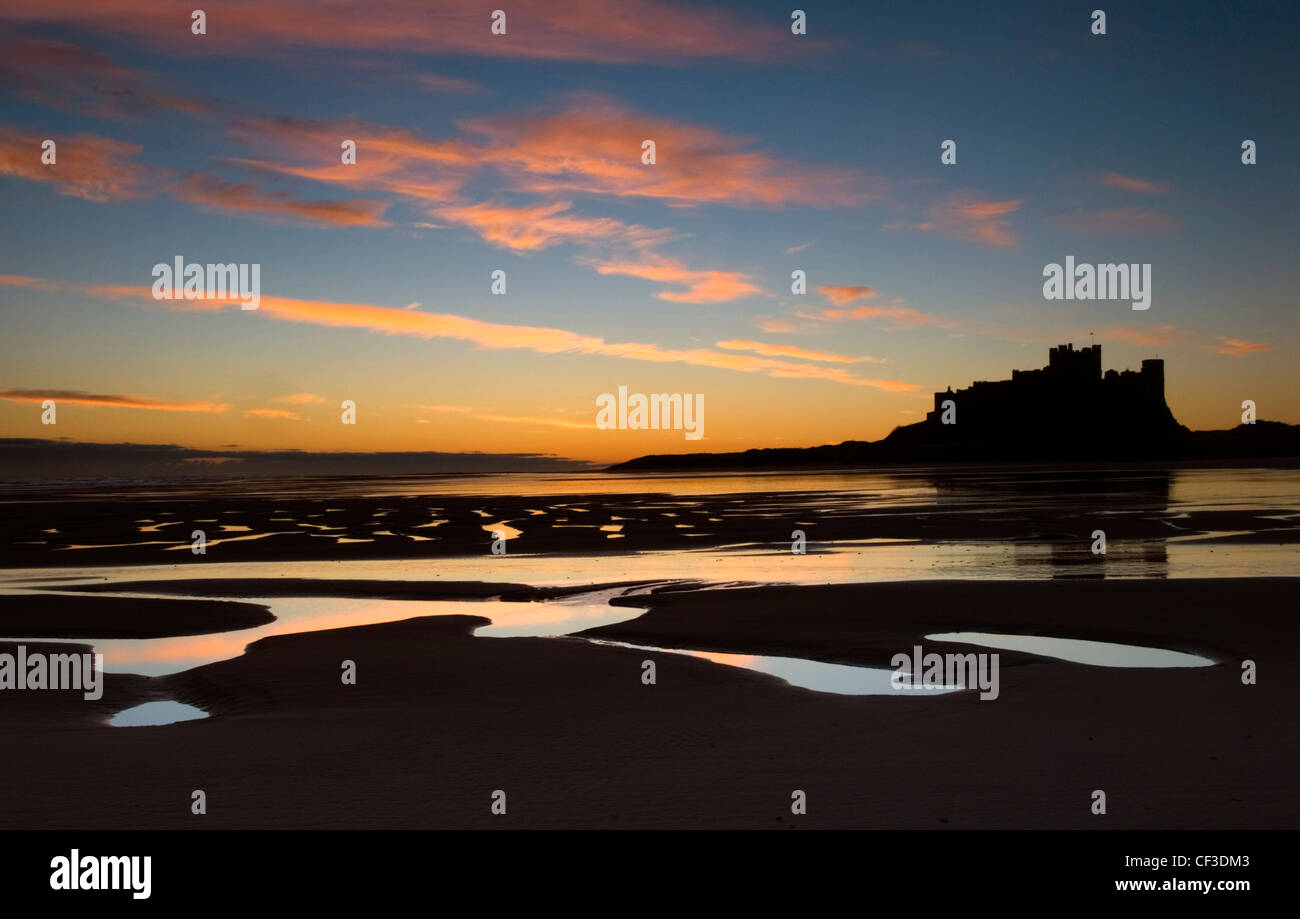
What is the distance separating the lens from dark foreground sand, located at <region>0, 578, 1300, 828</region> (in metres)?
7.23

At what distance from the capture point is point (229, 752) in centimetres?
891

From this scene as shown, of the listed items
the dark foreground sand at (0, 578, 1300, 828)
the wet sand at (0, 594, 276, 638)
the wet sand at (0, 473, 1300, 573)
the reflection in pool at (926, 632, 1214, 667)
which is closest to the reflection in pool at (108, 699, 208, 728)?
the dark foreground sand at (0, 578, 1300, 828)

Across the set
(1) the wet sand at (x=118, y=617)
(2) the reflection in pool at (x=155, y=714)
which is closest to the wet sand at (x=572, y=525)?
(1) the wet sand at (x=118, y=617)

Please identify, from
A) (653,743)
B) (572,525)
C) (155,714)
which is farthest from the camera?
(572,525)

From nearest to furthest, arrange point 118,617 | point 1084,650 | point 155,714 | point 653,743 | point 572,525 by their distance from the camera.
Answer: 1. point 653,743
2. point 155,714
3. point 1084,650
4. point 118,617
5. point 572,525

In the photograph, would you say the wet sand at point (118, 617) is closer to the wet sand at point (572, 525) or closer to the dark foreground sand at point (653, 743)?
the dark foreground sand at point (653, 743)

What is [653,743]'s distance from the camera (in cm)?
917

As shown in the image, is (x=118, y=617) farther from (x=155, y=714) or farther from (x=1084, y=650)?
(x=1084, y=650)

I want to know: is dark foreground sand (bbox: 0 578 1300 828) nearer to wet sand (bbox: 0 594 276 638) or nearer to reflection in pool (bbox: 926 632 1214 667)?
reflection in pool (bbox: 926 632 1214 667)

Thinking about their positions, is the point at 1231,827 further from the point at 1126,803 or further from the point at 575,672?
the point at 575,672

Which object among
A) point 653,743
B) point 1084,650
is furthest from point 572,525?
point 653,743

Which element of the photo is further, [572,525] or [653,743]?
[572,525]
